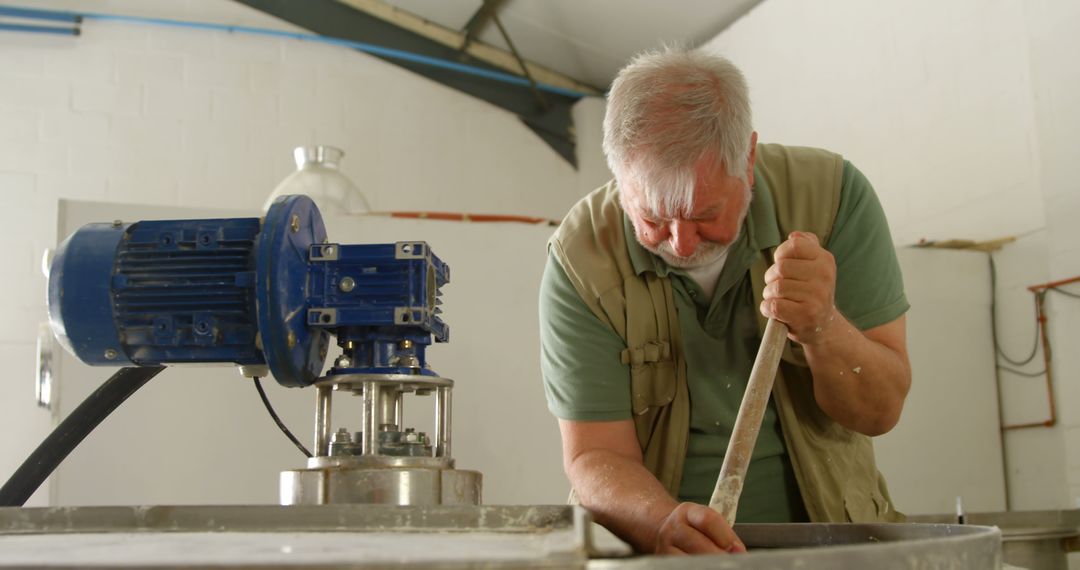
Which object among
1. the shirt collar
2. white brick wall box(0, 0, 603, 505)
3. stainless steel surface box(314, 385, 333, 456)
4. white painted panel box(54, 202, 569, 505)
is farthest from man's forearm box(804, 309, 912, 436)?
white brick wall box(0, 0, 603, 505)

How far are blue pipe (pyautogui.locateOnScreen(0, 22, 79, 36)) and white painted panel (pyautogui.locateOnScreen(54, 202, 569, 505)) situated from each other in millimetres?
1938

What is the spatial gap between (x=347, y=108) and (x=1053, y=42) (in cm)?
261

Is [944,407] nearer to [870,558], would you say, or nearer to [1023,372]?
[1023,372]

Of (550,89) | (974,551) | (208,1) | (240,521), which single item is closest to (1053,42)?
(974,551)

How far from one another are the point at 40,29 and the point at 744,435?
338 centimetres

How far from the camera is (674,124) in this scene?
Result: 3.49 feet

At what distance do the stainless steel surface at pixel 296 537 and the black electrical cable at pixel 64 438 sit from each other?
1.00 ft

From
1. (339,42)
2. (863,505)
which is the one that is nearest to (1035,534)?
(863,505)

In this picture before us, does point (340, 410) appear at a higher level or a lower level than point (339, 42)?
lower

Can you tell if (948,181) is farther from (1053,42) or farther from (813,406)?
(813,406)

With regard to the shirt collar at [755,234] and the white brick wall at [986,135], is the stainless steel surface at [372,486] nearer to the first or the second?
the shirt collar at [755,234]

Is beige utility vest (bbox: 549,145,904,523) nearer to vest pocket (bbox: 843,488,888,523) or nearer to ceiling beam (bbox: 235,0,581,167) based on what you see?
vest pocket (bbox: 843,488,888,523)

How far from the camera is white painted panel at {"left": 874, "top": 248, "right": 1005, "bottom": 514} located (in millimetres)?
2111

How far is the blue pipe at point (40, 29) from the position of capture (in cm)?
342
